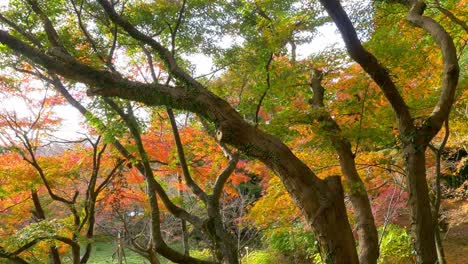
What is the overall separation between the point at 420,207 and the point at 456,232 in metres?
9.55

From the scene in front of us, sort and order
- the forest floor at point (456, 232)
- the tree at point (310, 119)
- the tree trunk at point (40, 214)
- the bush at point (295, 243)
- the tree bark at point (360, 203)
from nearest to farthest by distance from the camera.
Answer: the tree at point (310, 119)
the tree bark at point (360, 203)
the tree trunk at point (40, 214)
the forest floor at point (456, 232)
the bush at point (295, 243)

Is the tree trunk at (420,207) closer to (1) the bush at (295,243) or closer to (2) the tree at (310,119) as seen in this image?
(2) the tree at (310,119)

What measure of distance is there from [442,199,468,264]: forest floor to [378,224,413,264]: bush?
1111 millimetres

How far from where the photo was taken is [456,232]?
37.2ft

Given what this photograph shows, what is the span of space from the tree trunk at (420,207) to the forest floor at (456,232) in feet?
19.3

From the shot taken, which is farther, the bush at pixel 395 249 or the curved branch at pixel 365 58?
the bush at pixel 395 249

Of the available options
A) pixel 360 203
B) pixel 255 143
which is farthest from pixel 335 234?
pixel 360 203

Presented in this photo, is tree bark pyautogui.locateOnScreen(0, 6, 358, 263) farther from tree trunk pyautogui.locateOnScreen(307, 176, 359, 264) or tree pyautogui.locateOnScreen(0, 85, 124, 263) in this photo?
tree pyautogui.locateOnScreen(0, 85, 124, 263)

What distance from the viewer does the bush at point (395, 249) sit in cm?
912

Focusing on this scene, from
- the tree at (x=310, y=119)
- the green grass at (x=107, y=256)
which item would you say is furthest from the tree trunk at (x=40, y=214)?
the green grass at (x=107, y=256)

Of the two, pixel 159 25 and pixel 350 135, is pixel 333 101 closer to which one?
pixel 350 135

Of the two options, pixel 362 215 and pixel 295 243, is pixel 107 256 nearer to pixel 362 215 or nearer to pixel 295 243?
pixel 295 243

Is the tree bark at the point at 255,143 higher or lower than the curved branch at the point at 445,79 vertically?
lower

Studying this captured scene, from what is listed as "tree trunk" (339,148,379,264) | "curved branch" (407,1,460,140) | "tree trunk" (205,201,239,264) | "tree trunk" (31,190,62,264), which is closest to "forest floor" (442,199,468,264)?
"tree trunk" (339,148,379,264)
